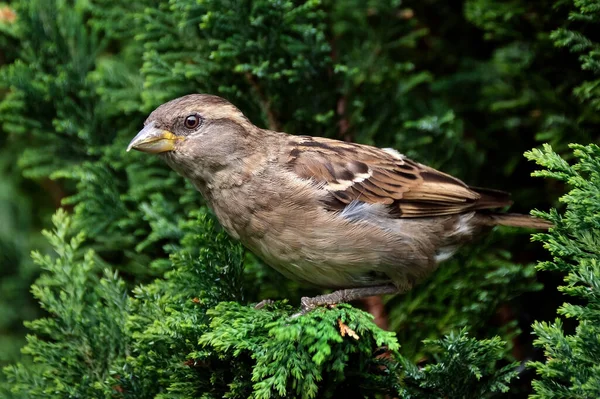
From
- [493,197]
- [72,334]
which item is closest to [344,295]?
[493,197]

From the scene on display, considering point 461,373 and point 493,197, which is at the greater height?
point 493,197

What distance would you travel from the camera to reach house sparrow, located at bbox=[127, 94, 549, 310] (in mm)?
2336

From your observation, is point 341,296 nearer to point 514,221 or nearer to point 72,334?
point 514,221

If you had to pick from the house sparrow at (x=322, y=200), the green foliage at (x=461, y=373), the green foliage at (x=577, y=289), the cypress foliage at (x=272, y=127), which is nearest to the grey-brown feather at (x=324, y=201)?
the house sparrow at (x=322, y=200)

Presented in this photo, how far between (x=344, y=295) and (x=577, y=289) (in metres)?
0.85

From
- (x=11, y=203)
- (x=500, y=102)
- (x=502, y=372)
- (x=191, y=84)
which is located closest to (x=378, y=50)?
(x=500, y=102)

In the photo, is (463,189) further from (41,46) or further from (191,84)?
(41,46)

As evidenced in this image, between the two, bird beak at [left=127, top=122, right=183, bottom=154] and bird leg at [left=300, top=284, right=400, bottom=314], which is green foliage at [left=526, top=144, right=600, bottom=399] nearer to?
bird leg at [left=300, top=284, right=400, bottom=314]

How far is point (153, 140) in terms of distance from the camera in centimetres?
243

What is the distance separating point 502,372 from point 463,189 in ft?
2.59

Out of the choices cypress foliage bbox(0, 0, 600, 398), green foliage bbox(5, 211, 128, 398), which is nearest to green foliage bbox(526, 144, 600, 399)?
cypress foliage bbox(0, 0, 600, 398)

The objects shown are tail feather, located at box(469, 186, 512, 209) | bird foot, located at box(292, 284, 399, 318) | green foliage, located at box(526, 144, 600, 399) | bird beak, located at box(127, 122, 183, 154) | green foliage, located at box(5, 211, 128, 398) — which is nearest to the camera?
green foliage, located at box(526, 144, 600, 399)

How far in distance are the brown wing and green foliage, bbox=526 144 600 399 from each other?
0.62m

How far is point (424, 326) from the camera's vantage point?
8.85 feet
